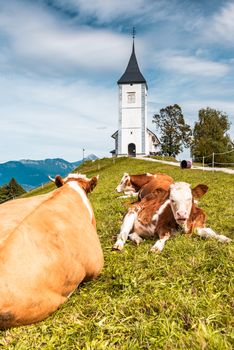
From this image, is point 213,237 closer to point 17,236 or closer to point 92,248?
point 92,248

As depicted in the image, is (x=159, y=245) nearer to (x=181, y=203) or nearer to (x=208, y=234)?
(x=181, y=203)

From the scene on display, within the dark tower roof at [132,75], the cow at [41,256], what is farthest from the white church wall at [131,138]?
the cow at [41,256]

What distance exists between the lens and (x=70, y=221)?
17.4 feet

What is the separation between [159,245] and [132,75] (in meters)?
87.2

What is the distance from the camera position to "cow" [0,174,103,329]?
3.95 meters

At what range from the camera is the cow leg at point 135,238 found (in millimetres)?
7508

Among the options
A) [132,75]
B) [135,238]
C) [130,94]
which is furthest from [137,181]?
[132,75]

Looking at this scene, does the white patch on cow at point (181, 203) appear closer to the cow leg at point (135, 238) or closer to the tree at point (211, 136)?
the cow leg at point (135, 238)

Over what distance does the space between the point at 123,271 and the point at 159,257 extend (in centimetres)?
85

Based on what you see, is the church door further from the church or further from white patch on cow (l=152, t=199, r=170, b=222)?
white patch on cow (l=152, t=199, r=170, b=222)

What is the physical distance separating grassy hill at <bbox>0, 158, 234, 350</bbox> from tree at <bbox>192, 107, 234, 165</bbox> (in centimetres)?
7550

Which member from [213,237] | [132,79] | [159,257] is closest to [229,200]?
[213,237]

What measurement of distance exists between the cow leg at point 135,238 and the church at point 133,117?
256 ft

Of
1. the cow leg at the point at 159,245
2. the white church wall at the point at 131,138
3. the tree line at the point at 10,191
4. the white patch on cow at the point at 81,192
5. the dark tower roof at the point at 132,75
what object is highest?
the dark tower roof at the point at 132,75
